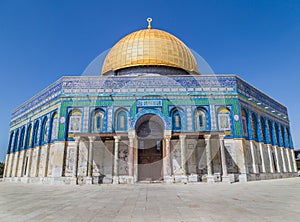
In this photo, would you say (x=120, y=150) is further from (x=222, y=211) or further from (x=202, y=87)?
(x=222, y=211)

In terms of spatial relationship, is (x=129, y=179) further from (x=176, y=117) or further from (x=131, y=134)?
(x=176, y=117)

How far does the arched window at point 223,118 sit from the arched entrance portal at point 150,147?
4.38 meters

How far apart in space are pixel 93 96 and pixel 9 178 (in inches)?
503

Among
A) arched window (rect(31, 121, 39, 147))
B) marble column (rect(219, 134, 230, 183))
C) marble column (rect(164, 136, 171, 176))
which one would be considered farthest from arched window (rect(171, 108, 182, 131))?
arched window (rect(31, 121, 39, 147))

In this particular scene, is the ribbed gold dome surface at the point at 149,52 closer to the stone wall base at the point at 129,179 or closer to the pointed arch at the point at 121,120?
the pointed arch at the point at 121,120

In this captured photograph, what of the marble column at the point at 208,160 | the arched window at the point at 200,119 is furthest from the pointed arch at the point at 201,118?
the marble column at the point at 208,160

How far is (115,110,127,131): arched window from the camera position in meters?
16.6

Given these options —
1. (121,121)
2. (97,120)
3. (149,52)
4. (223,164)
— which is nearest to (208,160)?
(223,164)

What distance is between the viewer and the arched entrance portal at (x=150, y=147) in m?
17.1

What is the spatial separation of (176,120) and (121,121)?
162 inches

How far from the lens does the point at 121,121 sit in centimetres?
1680

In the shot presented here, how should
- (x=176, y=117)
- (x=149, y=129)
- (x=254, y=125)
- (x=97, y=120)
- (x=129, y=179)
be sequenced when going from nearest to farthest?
(x=129, y=179) < (x=176, y=117) < (x=97, y=120) < (x=149, y=129) < (x=254, y=125)

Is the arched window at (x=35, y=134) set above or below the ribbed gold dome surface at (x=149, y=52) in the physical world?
below

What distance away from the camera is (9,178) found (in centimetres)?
2178
